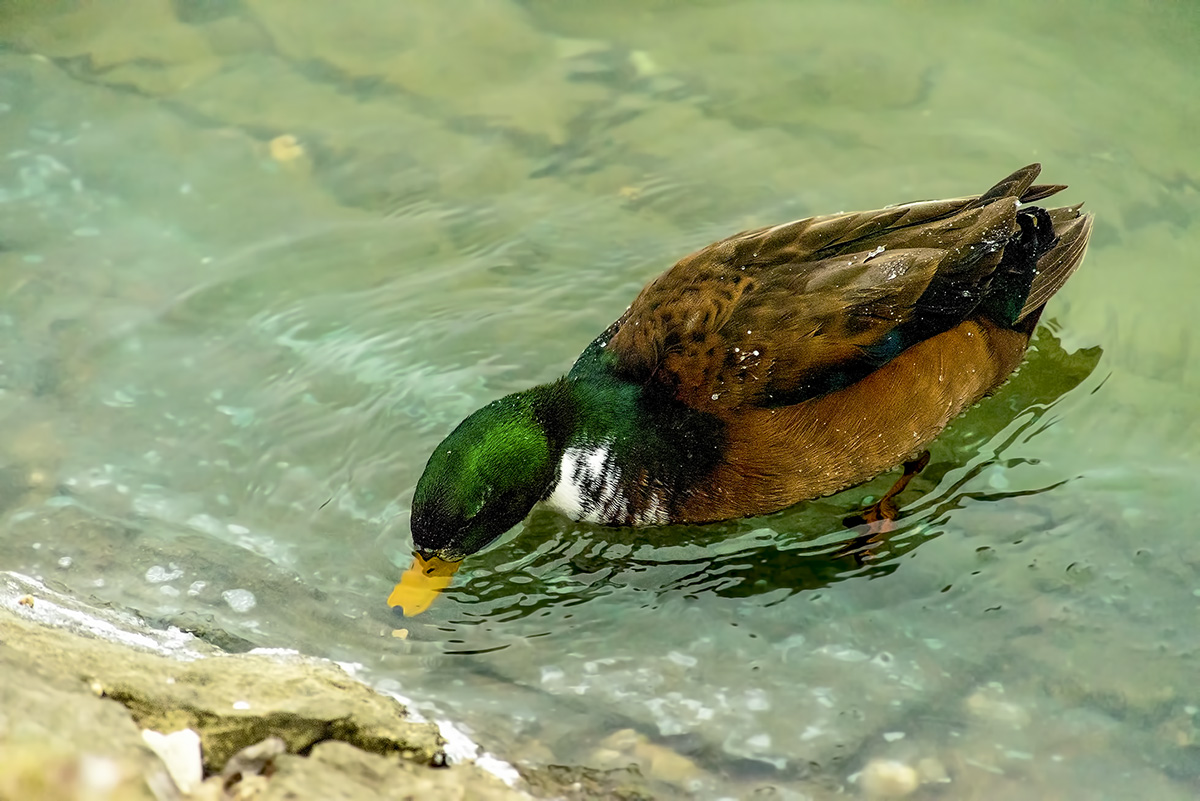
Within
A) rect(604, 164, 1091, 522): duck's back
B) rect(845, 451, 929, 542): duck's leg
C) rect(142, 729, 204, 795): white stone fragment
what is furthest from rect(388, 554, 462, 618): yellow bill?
rect(845, 451, 929, 542): duck's leg

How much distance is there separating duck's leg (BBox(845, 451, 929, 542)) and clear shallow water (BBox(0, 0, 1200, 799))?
0.07 meters

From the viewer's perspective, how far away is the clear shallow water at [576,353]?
3752 millimetres

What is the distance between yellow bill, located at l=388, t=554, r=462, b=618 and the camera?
13.4 feet

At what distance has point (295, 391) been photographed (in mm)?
5094

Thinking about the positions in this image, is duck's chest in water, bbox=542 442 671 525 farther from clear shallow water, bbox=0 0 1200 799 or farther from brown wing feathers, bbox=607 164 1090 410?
brown wing feathers, bbox=607 164 1090 410

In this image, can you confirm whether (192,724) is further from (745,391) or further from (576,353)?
(576,353)

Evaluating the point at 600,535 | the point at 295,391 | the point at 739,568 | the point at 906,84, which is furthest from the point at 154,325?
the point at 906,84

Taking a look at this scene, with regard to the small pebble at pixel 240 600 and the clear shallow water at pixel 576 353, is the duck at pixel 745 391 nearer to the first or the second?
the clear shallow water at pixel 576 353

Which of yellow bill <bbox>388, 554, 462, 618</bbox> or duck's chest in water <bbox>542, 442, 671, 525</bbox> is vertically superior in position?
duck's chest in water <bbox>542, 442, 671, 525</bbox>

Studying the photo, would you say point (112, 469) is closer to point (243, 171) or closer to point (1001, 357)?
point (243, 171)

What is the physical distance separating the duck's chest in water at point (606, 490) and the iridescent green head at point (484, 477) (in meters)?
0.07

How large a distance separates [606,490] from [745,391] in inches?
24.3

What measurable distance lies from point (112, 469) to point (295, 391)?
2.57 ft

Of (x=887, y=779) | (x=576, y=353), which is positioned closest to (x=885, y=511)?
(x=887, y=779)
